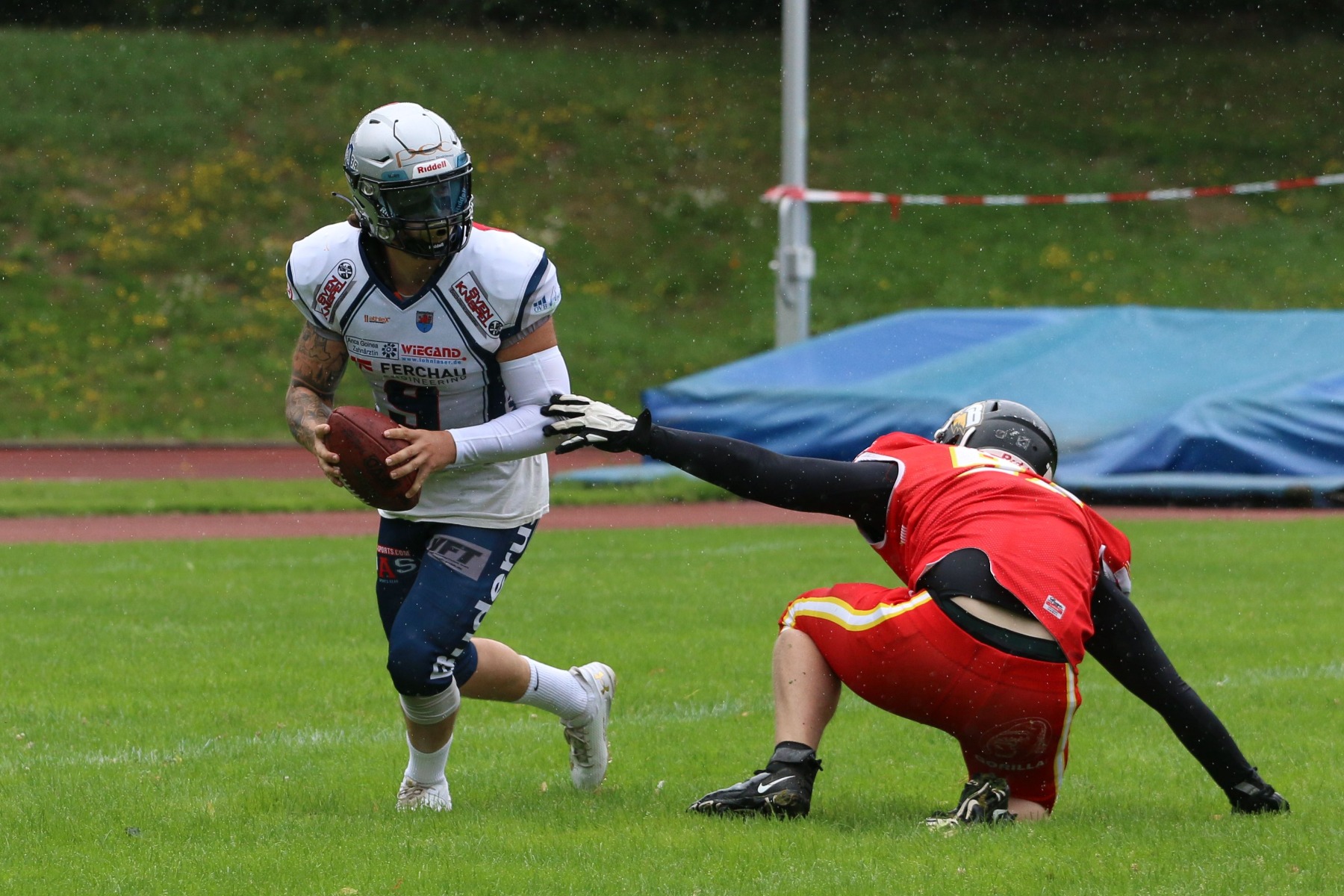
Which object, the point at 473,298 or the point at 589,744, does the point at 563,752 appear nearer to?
the point at 589,744

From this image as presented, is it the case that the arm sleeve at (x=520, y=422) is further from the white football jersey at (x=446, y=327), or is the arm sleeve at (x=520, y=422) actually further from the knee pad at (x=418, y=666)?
the knee pad at (x=418, y=666)

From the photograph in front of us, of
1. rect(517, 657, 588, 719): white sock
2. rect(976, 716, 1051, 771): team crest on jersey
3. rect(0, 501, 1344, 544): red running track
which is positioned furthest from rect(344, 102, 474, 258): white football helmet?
rect(0, 501, 1344, 544): red running track

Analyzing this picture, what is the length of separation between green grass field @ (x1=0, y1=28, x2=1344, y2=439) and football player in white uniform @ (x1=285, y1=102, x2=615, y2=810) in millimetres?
15261

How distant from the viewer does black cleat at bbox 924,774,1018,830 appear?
4.06 metres

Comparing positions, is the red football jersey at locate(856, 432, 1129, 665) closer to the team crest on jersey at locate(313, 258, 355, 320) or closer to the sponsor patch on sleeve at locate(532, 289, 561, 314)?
the sponsor patch on sleeve at locate(532, 289, 561, 314)

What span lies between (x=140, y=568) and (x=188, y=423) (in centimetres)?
1047

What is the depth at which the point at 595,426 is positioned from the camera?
403 cm

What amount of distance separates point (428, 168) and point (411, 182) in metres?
0.06

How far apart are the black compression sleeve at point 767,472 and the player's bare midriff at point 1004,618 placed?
381 millimetres

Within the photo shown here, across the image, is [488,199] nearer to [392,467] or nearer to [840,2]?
[840,2]

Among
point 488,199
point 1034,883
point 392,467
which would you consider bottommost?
point 488,199

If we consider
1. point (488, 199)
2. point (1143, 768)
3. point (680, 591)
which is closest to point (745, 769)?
point (1143, 768)

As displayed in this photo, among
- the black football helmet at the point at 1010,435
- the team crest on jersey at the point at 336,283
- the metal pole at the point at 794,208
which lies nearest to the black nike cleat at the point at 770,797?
the black football helmet at the point at 1010,435

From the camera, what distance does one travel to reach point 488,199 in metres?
25.5
